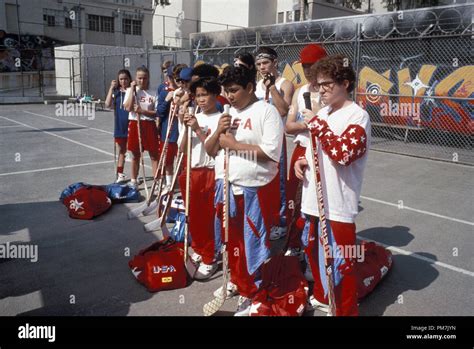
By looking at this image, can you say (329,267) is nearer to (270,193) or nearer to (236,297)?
(270,193)

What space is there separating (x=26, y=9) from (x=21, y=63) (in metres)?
10.3

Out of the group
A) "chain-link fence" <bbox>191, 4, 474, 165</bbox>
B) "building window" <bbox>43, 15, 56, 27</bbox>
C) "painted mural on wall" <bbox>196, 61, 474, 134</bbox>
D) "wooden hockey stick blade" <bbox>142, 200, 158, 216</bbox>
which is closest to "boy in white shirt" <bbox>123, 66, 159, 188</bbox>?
"wooden hockey stick blade" <bbox>142, 200, 158, 216</bbox>

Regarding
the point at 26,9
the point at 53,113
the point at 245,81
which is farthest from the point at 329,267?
the point at 26,9

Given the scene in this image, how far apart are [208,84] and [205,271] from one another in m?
1.89

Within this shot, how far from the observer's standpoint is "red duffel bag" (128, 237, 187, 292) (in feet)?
12.9

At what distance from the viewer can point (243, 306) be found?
3.46 meters

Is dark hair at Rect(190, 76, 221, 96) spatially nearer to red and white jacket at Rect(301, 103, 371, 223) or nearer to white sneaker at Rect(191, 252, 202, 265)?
red and white jacket at Rect(301, 103, 371, 223)

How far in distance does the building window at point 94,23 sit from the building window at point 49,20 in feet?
11.9

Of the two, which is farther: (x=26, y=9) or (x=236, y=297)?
(x=26, y=9)

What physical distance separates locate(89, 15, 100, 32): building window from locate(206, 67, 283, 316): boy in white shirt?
148ft

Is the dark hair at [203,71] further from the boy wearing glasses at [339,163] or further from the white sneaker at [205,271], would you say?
the white sneaker at [205,271]

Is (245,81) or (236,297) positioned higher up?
(245,81)

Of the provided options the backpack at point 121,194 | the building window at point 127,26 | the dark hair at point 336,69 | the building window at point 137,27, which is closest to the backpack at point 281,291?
the dark hair at point 336,69
